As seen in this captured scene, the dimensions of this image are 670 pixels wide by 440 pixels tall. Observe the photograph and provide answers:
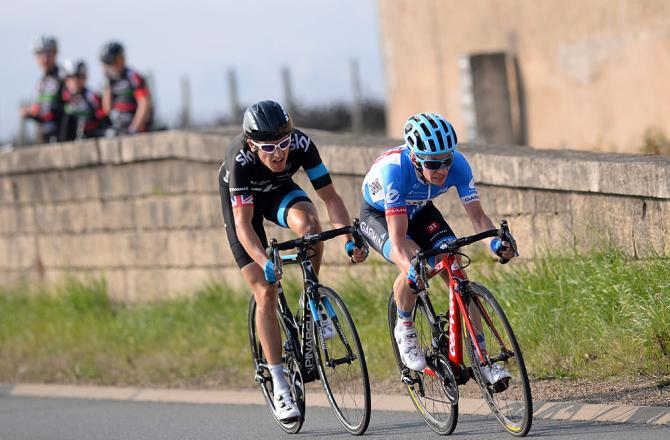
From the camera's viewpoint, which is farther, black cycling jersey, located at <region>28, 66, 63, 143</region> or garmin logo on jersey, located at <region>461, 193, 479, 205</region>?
black cycling jersey, located at <region>28, 66, 63, 143</region>

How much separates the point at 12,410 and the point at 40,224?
16.4ft

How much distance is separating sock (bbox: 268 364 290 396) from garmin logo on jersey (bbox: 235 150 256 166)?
132 cm

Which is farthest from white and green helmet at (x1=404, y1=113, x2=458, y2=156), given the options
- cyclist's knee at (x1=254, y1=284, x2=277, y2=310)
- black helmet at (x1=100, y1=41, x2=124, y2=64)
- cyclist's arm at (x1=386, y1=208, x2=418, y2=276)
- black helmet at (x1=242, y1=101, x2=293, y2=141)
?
black helmet at (x1=100, y1=41, x2=124, y2=64)

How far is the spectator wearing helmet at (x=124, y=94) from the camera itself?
46.0ft

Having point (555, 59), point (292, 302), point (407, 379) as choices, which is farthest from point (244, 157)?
point (555, 59)

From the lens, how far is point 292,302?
38.2 feet

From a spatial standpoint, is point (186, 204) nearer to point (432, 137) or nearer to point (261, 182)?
point (261, 182)

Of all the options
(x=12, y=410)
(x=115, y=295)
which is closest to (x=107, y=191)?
(x=115, y=295)

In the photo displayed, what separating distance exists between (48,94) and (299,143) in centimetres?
777

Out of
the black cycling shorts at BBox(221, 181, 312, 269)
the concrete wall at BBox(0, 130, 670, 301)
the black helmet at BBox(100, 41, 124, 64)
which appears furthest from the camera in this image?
the black helmet at BBox(100, 41, 124, 64)

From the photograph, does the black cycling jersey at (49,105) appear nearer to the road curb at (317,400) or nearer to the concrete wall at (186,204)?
the concrete wall at (186,204)

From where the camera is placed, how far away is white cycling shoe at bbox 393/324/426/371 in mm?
7621

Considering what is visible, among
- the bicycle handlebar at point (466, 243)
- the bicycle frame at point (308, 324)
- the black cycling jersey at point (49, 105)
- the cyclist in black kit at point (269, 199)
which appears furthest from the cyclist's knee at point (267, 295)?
the black cycling jersey at point (49, 105)

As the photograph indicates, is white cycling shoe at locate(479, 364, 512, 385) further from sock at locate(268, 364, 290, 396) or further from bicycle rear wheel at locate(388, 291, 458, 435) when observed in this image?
sock at locate(268, 364, 290, 396)
